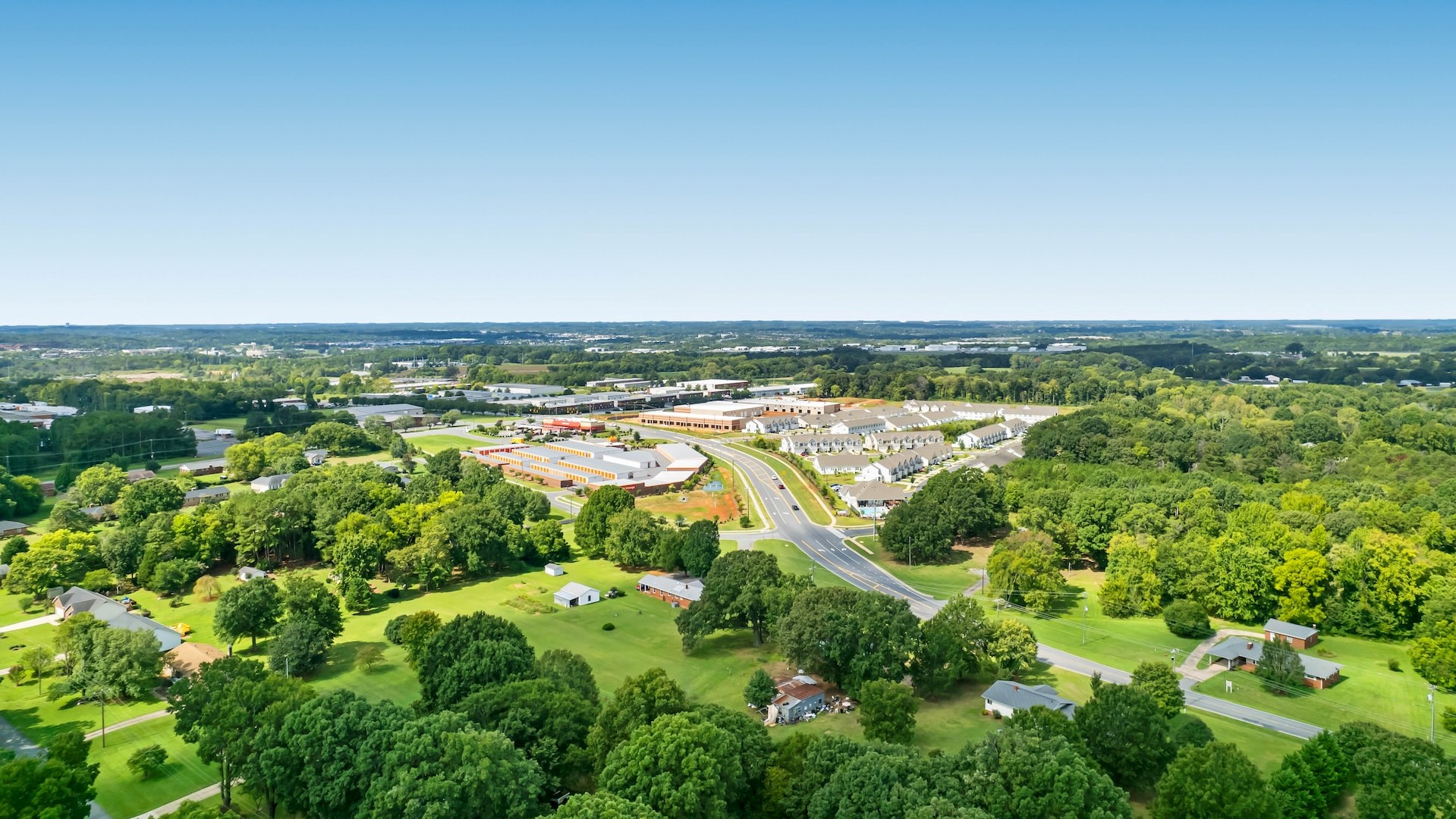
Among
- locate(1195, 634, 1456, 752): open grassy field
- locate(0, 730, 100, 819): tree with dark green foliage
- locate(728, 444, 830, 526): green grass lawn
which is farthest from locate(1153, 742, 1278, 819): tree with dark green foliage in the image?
locate(728, 444, 830, 526): green grass lawn

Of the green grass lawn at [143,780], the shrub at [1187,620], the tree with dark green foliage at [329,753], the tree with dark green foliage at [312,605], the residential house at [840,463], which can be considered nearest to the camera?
the tree with dark green foliage at [329,753]

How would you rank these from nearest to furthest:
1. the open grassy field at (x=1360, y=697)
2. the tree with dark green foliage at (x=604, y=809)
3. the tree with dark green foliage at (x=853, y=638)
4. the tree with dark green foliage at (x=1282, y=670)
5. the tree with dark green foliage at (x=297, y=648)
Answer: the tree with dark green foliage at (x=604, y=809) < the open grassy field at (x=1360, y=697) < the tree with dark green foliage at (x=853, y=638) < the tree with dark green foliage at (x=1282, y=670) < the tree with dark green foliage at (x=297, y=648)

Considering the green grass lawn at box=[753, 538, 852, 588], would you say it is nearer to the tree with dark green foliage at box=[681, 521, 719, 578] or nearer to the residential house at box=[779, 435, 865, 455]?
the tree with dark green foliage at box=[681, 521, 719, 578]

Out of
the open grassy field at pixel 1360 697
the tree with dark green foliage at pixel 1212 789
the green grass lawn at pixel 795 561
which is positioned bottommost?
the green grass lawn at pixel 795 561

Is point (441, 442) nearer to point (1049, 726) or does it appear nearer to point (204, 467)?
point (204, 467)

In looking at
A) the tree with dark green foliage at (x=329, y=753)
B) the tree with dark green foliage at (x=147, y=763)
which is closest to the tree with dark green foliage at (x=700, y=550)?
the tree with dark green foliage at (x=329, y=753)

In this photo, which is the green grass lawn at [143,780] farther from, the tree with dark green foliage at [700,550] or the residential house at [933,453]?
the residential house at [933,453]

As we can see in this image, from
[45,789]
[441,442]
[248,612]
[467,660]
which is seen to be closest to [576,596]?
[248,612]
